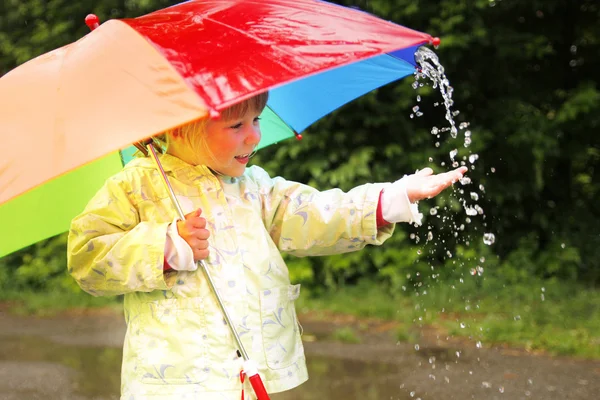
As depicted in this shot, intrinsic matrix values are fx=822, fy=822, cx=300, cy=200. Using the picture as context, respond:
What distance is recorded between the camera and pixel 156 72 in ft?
6.51

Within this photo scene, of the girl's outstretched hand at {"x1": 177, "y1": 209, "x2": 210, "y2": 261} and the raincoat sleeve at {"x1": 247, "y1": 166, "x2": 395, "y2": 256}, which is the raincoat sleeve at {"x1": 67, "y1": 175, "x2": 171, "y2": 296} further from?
the raincoat sleeve at {"x1": 247, "y1": 166, "x2": 395, "y2": 256}

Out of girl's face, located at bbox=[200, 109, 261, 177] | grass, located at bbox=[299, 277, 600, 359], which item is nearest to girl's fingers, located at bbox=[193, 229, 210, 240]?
girl's face, located at bbox=[200, 109, 261, 177]

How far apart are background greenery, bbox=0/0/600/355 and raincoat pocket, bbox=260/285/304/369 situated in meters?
3.25

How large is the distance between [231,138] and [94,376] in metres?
3.07

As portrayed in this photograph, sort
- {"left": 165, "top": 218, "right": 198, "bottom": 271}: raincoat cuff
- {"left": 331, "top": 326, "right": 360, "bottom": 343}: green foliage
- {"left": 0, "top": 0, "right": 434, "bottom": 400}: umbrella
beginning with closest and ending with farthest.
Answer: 1. {"left": 0, "top": 0, "right": 434, "bottom": 400}: umbrella
2. {"left": 165, "top": 218, "right": 198, "bottom": 271}: raincoat cuff
3. {"left": 331, "top": 326, "right": 360, "bottom": 343}: green foliage

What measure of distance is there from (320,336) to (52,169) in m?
3.88

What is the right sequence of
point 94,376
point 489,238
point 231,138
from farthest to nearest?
point 489,238 < point 94,376 < point 231,138

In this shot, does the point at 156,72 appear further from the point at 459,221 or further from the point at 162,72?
the point at 459,221

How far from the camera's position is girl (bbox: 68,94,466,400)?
238 centimetres

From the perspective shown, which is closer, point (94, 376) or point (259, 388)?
point (259, 388)

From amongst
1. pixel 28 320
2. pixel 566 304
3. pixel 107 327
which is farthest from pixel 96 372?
pixel 566 304

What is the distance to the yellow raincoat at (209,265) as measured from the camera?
2387 mm

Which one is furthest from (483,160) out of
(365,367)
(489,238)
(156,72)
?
(156,72)

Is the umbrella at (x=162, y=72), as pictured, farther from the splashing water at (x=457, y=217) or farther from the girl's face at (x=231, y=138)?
the splashing water at (x=457, y=217)
